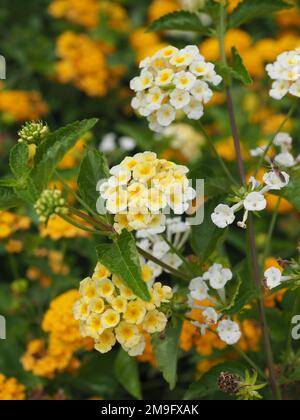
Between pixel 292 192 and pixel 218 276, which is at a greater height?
pixel 292 192

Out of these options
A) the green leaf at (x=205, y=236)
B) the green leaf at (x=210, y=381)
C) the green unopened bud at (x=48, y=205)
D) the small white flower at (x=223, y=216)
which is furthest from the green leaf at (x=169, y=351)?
the green unopened bud at (x=48, y=205)

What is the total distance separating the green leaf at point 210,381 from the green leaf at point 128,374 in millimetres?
233

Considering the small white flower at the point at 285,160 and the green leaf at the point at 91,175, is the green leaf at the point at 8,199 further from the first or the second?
the small white flower at the point at 285,160

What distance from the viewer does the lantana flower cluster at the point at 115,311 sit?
4.25ft

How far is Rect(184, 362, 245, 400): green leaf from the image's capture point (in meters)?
1.48

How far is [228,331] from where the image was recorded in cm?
142

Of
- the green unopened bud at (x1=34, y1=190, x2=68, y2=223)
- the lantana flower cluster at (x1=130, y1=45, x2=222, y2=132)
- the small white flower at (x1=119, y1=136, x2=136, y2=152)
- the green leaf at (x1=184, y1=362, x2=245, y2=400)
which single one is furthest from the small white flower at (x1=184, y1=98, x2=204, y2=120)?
the small white flower at (x1=119, y1=136, x2=136, y2=152)

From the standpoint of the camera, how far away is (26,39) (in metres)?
2.90

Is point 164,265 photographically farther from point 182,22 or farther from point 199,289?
point 182,22

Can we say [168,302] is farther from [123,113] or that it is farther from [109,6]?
[109,6]

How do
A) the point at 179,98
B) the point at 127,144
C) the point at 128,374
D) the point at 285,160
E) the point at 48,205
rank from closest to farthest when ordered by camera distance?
the point at 48,205, the point at 179,98, the point at 285,160, the point at 128,374, the point at 127,144

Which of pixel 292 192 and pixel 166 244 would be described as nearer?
pixel 292 192

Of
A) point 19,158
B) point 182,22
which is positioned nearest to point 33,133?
point 19,158

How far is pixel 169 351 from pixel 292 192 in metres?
0.43
